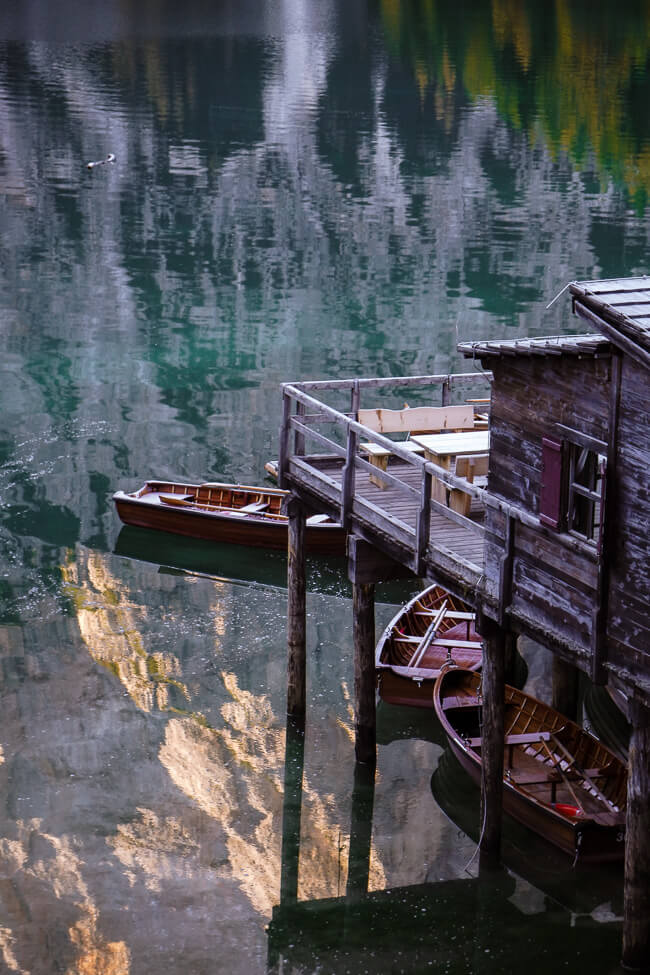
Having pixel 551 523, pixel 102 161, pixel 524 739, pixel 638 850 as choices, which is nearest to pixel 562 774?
pixel 524 739

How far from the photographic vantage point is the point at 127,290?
2387 inches

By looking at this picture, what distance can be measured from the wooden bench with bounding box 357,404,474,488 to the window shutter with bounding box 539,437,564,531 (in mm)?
5457

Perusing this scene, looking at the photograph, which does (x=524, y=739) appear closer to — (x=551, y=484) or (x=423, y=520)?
(x=423, y=520)

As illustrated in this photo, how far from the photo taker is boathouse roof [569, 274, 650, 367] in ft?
50.6

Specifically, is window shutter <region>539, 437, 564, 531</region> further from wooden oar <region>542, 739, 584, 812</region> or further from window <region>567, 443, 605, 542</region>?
wooden oar <region>542, 739, 584, 812</region>

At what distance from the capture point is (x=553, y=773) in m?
21.0

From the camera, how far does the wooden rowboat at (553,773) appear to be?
20.0 m

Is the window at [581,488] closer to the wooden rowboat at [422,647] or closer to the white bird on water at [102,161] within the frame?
the wooden rowboat at [422,647]

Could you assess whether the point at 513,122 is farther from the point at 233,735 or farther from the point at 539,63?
the point at 233,735

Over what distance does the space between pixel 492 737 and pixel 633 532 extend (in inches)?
182

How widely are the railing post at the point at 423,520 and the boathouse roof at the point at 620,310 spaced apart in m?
4.07

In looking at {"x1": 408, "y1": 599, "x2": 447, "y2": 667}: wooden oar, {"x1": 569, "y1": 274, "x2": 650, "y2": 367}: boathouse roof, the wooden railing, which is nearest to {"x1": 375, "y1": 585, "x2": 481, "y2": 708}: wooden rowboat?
{"x1": 408, "y1": 599, "x2": 447, "y2": 667}: wooden oar

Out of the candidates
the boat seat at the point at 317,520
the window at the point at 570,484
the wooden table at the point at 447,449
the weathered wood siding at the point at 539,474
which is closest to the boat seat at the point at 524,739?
the wooden table at the point at 447,449

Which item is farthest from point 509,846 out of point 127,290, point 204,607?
point 127,290
